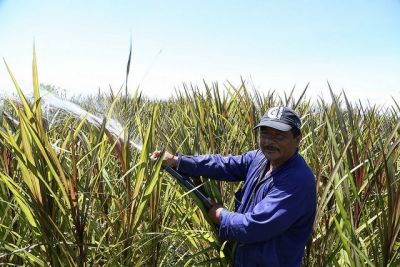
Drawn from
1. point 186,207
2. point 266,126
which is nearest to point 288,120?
point 266,126

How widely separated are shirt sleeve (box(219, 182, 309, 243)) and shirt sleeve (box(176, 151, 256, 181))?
11.2 inches

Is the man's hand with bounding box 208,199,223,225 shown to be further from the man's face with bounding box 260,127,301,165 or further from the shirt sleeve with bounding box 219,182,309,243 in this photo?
the man's face with bounding box 260,127,301,165

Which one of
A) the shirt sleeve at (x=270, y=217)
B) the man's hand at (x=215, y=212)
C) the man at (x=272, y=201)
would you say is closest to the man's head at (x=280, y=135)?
the man at (x=272, y=201)

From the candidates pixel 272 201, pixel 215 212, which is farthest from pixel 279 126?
pixel 215 212

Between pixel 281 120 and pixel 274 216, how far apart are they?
0.37 m

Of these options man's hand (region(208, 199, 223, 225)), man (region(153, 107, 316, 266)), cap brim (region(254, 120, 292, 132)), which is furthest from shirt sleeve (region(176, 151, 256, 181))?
cap brim (region(254, 120, 292, 132))

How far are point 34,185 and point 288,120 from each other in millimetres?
911

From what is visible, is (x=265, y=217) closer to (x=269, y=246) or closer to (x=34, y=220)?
(x=269, y=246)

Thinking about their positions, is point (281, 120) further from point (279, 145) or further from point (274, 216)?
point (274, 216)

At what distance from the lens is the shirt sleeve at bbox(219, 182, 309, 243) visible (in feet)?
3.94

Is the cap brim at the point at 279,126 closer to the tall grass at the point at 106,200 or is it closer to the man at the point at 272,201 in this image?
the man at the point at 272,201

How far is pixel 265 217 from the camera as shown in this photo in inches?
47.6

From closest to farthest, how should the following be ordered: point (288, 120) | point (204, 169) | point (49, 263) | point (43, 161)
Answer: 1. point (43, 161)
2. point (49, 263)
3. point (288, 120)
4. point (204, 169)

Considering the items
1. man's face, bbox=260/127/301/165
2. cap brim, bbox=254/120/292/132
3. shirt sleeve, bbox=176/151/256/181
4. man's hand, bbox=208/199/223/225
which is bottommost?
man's hand, bbox=208/199/223/225
